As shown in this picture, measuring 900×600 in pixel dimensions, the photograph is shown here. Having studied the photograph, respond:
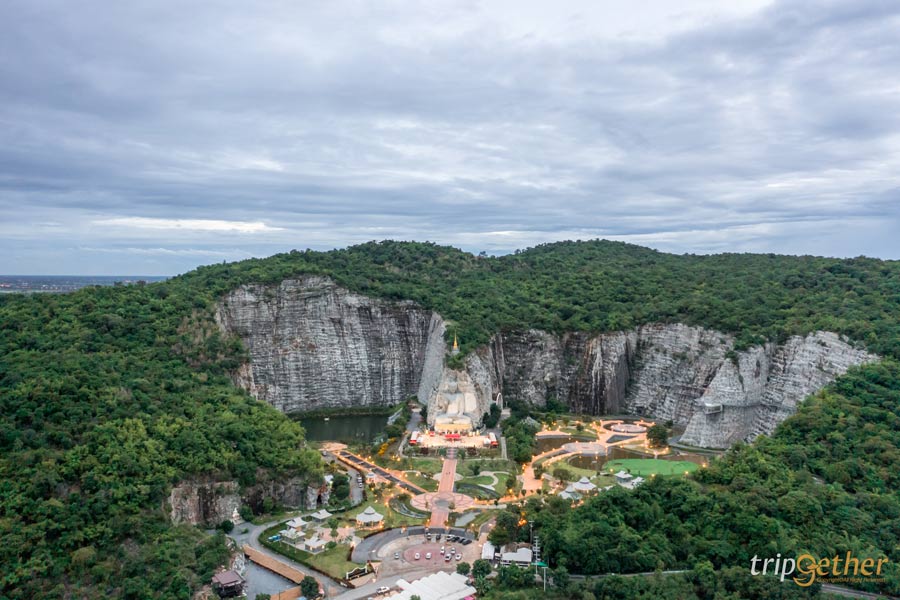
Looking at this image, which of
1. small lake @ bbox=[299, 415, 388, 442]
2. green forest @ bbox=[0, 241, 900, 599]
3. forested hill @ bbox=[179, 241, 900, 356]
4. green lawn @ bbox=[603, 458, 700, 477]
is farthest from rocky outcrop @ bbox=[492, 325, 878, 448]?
small lake @ bbox=[299, 415, 388, 442]

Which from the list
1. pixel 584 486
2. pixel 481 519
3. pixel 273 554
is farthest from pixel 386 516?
pixel 584 486

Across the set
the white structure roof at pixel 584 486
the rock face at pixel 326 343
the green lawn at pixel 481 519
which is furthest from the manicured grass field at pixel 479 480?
the rock face at pixel 326 343

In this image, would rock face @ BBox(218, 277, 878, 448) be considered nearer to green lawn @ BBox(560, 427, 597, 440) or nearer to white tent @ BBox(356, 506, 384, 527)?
green lawn @ BBox(560, 427, 597, 440)

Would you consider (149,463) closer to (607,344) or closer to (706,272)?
(607,344)

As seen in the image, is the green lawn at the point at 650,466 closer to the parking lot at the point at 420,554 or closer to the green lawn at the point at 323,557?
the parking lot at the point at 420,554

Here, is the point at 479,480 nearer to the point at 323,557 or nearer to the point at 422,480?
the point at 422,480

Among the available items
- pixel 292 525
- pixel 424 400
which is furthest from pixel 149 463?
pixel 424 400
